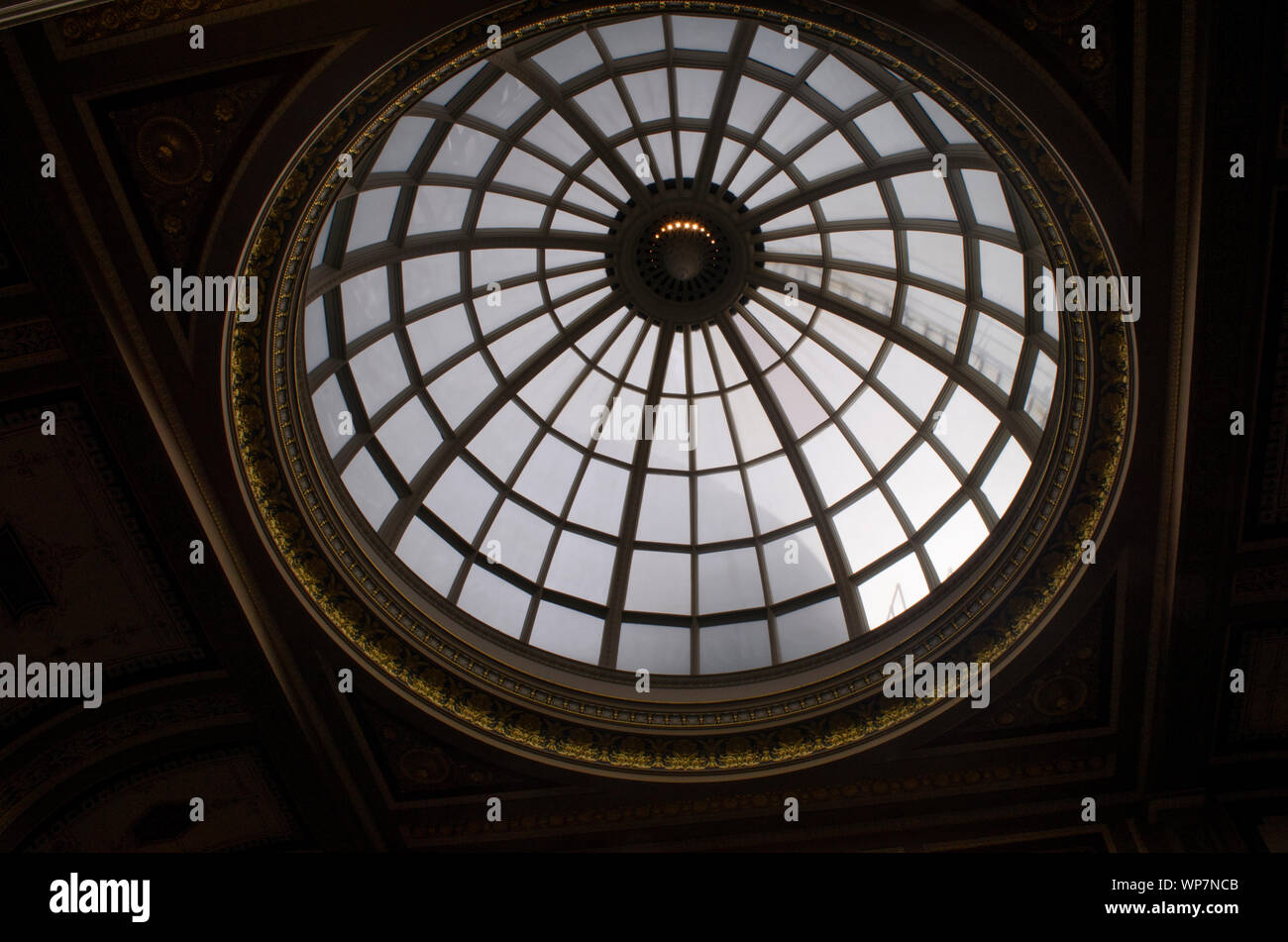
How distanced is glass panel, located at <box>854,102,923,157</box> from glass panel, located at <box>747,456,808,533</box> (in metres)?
4.69

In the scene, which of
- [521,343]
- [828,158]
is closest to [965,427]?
[828,158]

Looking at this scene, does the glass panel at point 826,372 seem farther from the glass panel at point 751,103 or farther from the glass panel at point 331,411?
the glass panel at point 331,411

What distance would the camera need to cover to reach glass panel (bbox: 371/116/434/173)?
10.3m

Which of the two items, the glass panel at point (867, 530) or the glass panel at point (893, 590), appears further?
the glass panel at point (867, 530)

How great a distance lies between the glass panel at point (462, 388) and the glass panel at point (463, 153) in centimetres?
275

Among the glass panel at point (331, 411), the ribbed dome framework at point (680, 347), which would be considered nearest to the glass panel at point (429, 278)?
the ribbed dome framework at point (680, 347)

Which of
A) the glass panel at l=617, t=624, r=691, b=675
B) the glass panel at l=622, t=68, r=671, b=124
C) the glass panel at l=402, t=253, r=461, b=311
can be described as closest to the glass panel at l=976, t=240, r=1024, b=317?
the glass panel at l=622, t=68, r=671, b=124

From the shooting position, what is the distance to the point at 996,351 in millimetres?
11859

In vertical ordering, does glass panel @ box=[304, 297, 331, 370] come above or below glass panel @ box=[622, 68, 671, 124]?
below

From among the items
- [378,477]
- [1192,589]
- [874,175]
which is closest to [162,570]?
[378,477]

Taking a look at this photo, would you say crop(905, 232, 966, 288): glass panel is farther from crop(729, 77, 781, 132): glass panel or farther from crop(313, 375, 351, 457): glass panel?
crop(313, 375, 351, 457): glass panel

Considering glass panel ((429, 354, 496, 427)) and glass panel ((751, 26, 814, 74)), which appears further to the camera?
glass panel ((429, 354, 496, 427))

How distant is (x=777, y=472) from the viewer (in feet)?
46.0

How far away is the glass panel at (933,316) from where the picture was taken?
12.3 meters
